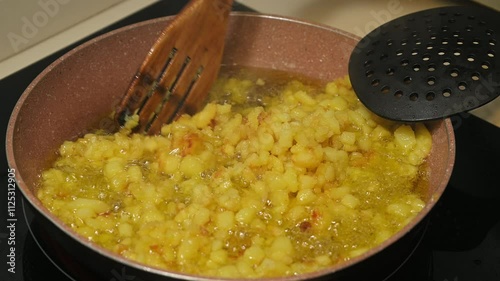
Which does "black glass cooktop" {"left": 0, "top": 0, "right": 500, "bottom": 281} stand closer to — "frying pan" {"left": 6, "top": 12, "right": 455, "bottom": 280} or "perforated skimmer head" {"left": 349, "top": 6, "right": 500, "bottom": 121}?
"frying pan" {"left": 6, "top": 12, "right": 455, "bottom": 280}

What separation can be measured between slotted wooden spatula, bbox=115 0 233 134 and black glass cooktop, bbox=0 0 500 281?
0.28 meters

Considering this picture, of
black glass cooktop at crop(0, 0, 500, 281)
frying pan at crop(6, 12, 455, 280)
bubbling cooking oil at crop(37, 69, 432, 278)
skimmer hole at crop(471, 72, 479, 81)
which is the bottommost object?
black glass cooktop at crop(0, 0, 500, 281)

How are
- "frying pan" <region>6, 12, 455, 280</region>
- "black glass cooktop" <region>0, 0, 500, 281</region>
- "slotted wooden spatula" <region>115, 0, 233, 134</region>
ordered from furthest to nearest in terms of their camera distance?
"slotted wooden spatula" <region>115, 0, 233, 134</region> < "black glass cooktop" <region>0, 0, 500, 281</region> < "frying pan" <region>6, 12, 455, 280</region>

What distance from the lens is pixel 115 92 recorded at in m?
1.35

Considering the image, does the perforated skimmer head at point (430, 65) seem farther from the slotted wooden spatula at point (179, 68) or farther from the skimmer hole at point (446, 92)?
the slotted wooden spatula at point (179, 68)

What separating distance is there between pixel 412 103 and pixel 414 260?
27 centimetres

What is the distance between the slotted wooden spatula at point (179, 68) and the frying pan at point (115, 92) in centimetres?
11

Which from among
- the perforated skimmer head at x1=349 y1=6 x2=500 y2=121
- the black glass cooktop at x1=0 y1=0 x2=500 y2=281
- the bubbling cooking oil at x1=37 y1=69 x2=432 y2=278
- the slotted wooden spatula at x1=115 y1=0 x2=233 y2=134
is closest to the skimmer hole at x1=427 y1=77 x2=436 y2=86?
the perforated skimmer head at x1=349 y1=6 x2=500 y2=121

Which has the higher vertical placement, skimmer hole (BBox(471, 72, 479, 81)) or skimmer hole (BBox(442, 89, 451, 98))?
skimmer hole (BBox(471, 72, 479, 81))

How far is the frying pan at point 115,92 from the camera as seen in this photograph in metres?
0.91

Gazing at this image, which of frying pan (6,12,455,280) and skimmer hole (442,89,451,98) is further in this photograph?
skimmer hole (442,89,451,98)

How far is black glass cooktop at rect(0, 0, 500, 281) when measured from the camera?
41.4 inches

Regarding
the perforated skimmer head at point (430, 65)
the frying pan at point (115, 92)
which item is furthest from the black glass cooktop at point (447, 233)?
the perforated skimmer head at point (430, 65)

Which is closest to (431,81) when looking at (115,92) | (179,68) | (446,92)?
(446,92)
